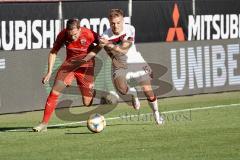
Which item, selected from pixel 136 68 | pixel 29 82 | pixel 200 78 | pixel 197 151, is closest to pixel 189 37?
pixel 200 78

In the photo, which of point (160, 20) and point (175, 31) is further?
point (175, 31)

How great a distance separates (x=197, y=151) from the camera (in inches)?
508

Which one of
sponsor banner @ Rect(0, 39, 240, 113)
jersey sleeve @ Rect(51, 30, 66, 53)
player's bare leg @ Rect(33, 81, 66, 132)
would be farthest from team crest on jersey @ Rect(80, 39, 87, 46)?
sponsor banner @ Rect(0, 39, 240, 113)

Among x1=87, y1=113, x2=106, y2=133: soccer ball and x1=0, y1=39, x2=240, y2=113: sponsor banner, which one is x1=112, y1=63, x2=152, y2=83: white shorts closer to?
x1=87, y1=113, x2=106, y2=133: soccer ball

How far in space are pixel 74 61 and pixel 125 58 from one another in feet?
3.47

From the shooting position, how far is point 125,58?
17.1 metres

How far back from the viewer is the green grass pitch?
1264cm

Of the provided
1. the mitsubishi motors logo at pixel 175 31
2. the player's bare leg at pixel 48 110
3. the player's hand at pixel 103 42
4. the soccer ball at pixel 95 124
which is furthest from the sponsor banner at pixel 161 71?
the soccer ball at pixel 95 124

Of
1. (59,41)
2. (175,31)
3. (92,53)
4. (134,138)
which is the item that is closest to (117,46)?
(92,53)

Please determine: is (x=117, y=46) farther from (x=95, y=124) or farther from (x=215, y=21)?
(x=215, y=21)

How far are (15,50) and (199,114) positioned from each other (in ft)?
14.3

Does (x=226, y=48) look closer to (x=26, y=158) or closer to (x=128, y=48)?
(x=128, y=48)

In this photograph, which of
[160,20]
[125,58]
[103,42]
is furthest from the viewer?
[160,20]

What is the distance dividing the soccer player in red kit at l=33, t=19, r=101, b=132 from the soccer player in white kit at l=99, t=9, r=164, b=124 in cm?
34
